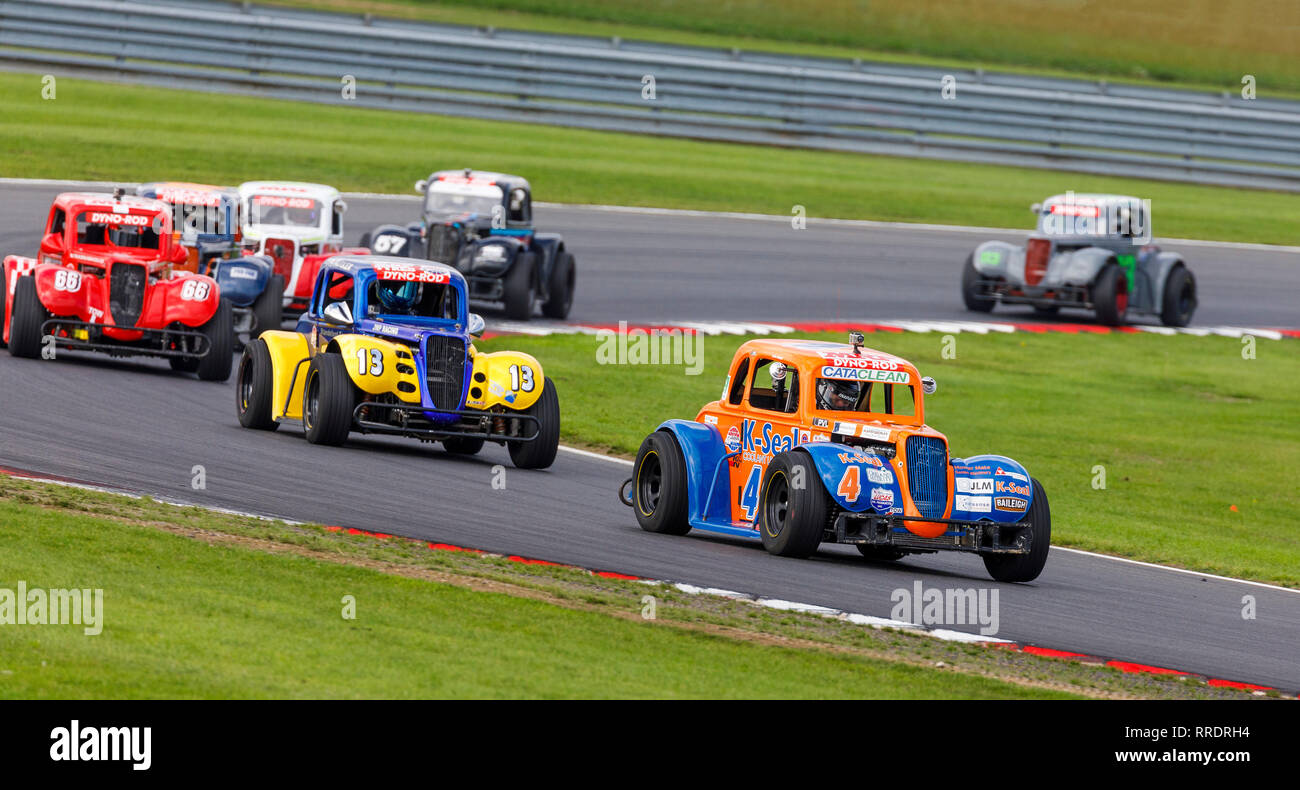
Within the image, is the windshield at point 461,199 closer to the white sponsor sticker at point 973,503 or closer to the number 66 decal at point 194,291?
the number 66 decal at point 194,291

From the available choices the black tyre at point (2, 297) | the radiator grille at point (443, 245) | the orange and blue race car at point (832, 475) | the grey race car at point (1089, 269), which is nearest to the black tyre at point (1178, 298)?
the grey race car at point (1089, 269)

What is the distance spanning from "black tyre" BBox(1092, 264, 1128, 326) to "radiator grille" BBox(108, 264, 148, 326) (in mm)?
16028

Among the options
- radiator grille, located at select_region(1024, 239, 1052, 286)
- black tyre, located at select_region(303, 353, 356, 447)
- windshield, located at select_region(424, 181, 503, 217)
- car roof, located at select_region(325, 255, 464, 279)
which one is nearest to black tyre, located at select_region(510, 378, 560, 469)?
black tyre, located at select_region(303, 353, 356, 447)

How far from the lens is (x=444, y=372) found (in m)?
16.2

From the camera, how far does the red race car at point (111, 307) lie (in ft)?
61.8

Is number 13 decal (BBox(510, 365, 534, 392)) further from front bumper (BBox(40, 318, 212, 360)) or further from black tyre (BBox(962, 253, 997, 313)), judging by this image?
black tyre (BBox(962, 253, 997, 313))

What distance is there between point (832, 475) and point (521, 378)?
4.64 metres

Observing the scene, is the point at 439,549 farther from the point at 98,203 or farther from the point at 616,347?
the point at 616,347

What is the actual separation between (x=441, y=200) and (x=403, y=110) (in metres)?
14.2

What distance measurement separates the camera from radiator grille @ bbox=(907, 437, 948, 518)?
41.5ft

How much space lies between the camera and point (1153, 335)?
29.3 m

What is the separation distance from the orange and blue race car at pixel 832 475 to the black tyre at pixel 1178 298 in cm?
1694
